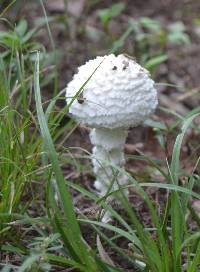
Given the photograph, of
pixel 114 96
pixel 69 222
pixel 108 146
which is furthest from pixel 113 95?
pixel 69 222

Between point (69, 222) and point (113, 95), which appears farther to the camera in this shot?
point (113, 95)

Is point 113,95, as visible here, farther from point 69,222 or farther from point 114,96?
point 69,222

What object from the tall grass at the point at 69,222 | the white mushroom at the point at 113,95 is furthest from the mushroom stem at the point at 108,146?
the tall grass at the point at 69,222

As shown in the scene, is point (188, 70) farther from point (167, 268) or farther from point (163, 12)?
point (167, 268)

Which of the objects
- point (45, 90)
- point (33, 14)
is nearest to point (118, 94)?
point (45, 90)

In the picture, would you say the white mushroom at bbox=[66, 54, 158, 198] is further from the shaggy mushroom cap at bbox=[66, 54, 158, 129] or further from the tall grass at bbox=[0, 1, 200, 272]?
the tall grass at bbox=[0, 1, 200, 272]

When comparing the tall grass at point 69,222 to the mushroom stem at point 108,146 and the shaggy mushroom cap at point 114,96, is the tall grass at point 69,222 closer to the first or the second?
the shaggy mushroom cap at point 114,96

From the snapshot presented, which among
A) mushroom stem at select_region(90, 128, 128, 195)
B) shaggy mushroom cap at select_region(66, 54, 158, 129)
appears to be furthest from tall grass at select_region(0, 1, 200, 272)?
mushroom stem at select_region(90, 128, 128, 195)

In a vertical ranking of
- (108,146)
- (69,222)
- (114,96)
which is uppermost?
(114,96)
